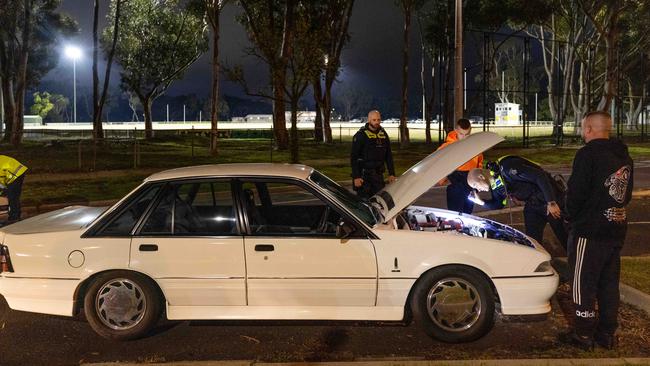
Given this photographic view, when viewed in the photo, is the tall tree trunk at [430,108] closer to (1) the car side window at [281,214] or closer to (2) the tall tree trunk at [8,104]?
(2) the tall tree trunk at [8,104]

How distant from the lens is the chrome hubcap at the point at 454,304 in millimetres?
4766

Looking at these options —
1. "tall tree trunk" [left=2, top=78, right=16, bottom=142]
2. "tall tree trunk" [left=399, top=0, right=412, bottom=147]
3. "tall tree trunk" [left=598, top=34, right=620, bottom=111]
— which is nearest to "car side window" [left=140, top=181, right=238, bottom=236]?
"tall tree trunk" [left=399, top=0, right=412, bottom=147]

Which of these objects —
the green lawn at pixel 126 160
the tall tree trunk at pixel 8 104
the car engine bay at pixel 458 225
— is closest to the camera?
the car engine bay at pixel 458 225

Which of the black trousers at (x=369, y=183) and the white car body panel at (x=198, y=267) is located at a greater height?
the black trousers at (x=369, y=183)

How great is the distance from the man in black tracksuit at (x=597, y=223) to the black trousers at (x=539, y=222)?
156 cm

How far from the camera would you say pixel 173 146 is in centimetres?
3416

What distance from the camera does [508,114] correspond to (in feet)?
242

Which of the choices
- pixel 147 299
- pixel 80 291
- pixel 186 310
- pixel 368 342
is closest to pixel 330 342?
pixel 368 342

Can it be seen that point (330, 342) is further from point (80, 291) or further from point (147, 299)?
point (80, 291)

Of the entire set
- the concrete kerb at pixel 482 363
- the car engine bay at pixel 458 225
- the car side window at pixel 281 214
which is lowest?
the concrete kerb at pixel 482 363

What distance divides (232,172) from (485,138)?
2.18 m

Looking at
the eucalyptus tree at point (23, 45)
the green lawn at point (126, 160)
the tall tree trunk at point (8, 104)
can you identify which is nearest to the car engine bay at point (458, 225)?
the green lawn at point (126, 160)

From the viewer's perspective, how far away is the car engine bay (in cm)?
518

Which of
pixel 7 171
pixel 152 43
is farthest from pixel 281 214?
pixel 152 43
